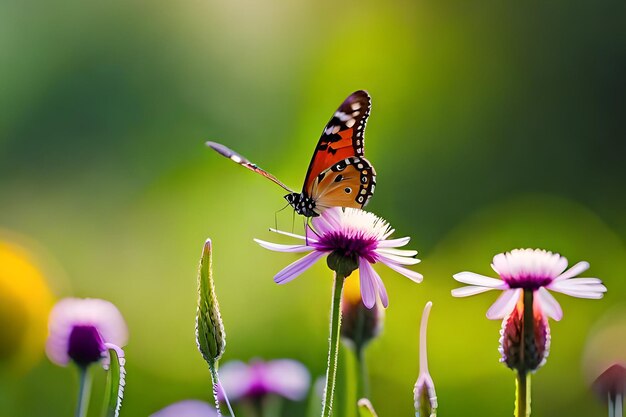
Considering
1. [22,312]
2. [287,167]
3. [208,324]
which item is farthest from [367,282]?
[287,167]

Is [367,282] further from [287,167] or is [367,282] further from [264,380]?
[287,167]

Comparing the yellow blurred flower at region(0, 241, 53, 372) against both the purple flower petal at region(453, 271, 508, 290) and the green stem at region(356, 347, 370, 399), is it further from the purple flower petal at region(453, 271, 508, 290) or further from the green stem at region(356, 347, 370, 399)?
the purple flower petal at region(453, 271, 508, 290)

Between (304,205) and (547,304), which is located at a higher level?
(304,205)

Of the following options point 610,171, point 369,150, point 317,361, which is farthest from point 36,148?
point 610,171

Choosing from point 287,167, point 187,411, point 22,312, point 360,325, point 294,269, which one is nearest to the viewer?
point 187,411

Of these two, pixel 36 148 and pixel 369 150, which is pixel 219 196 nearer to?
pixel 369 150

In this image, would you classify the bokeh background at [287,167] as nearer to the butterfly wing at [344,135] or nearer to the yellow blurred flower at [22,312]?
the yellow blurred flower at [22,312]

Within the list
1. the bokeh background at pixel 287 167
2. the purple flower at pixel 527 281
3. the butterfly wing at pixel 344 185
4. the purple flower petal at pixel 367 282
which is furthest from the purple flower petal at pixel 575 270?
the bokeh background at pixel 287 167
